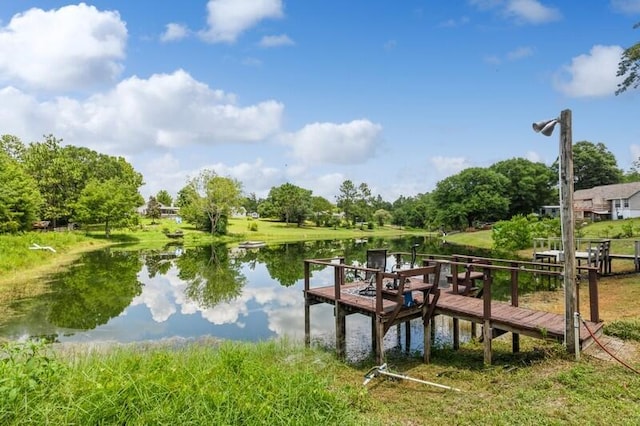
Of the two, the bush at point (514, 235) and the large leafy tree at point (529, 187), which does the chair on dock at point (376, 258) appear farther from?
the large leafy tree at point (529, 187)

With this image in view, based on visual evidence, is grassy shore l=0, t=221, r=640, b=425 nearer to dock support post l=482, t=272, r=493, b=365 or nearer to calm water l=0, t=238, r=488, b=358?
dock support post l=482, t=272, r=493, b=365

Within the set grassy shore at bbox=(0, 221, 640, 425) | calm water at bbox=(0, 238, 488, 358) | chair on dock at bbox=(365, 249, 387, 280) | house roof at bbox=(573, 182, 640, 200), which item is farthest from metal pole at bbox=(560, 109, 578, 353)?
house roof at bbox=(573, 182, 640, 200)

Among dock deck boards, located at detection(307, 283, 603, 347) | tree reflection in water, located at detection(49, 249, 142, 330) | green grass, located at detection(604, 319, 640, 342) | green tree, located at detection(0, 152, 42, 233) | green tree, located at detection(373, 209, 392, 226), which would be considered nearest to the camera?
dock deck boards, located at detection(307, 283, 603, 347)

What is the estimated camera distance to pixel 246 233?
55.8m

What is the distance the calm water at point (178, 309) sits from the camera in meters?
10.6

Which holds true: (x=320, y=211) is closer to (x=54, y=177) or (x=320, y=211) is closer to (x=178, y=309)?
(x=54, y=177)

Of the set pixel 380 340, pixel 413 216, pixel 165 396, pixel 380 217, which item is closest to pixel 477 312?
pixel 380 340

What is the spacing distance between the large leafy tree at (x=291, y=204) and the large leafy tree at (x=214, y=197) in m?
16.8

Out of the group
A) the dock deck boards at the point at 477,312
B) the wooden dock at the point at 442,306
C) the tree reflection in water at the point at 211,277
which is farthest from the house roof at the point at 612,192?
the dock deck boards at the point at 477,312

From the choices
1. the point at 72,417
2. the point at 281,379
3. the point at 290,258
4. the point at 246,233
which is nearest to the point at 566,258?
the point at 281,379

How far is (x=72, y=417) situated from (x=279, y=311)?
962cm

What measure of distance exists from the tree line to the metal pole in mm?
36211

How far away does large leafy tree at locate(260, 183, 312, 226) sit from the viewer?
69688 mm

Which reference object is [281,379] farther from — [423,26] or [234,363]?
[423,26]
